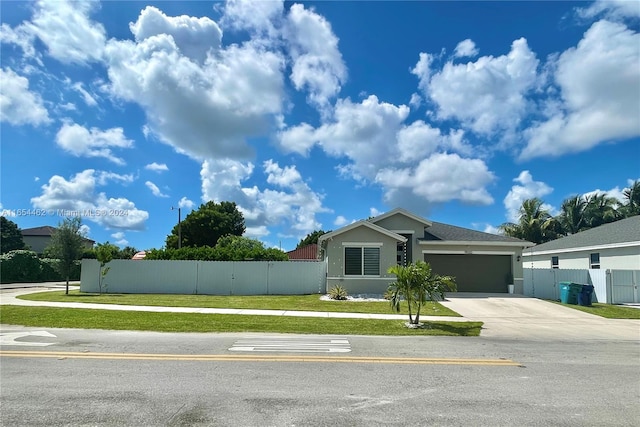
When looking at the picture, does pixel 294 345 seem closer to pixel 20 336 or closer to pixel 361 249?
pixel 20 336

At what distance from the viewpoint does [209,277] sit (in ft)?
82.1

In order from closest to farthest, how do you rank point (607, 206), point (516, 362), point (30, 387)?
1. point (30, 387)
2. point (516, 362)
3. point (607, 206)

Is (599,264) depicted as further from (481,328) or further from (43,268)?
(43,268)

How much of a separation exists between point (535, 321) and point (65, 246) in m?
23.9

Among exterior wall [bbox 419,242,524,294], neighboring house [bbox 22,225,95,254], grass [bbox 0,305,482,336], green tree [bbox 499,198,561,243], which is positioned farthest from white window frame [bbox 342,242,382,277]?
neighboring house [bbox 22,225,95,254]

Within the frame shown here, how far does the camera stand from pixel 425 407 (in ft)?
18.2

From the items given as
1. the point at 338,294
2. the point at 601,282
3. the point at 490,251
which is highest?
the point at 490,251

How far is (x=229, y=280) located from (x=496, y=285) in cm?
1547

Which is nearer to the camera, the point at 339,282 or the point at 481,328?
the point at 481,328

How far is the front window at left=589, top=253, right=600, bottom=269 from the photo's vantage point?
83.8 ft

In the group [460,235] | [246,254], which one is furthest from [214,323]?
[460,235]

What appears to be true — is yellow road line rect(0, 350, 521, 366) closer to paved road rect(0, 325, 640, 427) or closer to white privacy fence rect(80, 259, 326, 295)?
paved road rect(0, 325, 640, 427)

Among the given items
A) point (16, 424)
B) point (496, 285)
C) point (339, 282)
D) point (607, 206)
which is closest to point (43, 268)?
point (339, 282)

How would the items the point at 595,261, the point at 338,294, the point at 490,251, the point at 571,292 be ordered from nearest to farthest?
the point at 571,292, the point at 338,294, the point at 490,251, the point at 595,261
